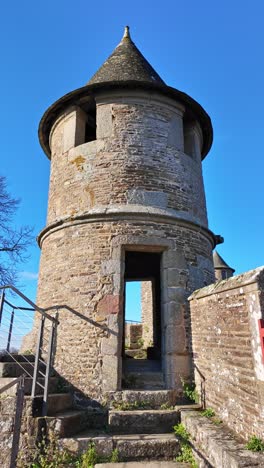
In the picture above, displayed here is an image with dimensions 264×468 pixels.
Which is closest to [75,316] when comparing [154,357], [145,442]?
[145,442]

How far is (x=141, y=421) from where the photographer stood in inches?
192

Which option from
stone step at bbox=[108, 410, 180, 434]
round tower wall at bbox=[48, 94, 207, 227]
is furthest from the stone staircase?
round tower wall at bbox=[48, 94, 207, 227]

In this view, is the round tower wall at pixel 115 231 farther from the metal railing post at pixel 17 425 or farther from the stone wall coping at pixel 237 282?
the metal railing post at pixel 17 425

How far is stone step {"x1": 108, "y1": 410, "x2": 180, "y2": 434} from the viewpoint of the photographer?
4.83 meters

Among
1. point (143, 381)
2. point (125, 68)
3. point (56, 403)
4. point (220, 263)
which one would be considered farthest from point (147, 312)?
point (220, 263)

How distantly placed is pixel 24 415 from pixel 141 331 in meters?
8.71

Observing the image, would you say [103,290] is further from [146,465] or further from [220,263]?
[220,263]

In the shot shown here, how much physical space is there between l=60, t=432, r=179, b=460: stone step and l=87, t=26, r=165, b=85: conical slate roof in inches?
266

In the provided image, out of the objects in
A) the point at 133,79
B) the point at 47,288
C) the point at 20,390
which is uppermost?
the point at 133,79

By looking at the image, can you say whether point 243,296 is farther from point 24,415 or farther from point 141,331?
point 141,331

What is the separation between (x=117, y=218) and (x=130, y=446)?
3.73 m

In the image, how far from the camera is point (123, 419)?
4.87 meters

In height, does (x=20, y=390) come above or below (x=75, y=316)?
below

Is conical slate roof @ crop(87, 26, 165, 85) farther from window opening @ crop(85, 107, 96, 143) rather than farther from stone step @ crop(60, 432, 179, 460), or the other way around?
stone step @ crop(60, 432, 179, 460)
